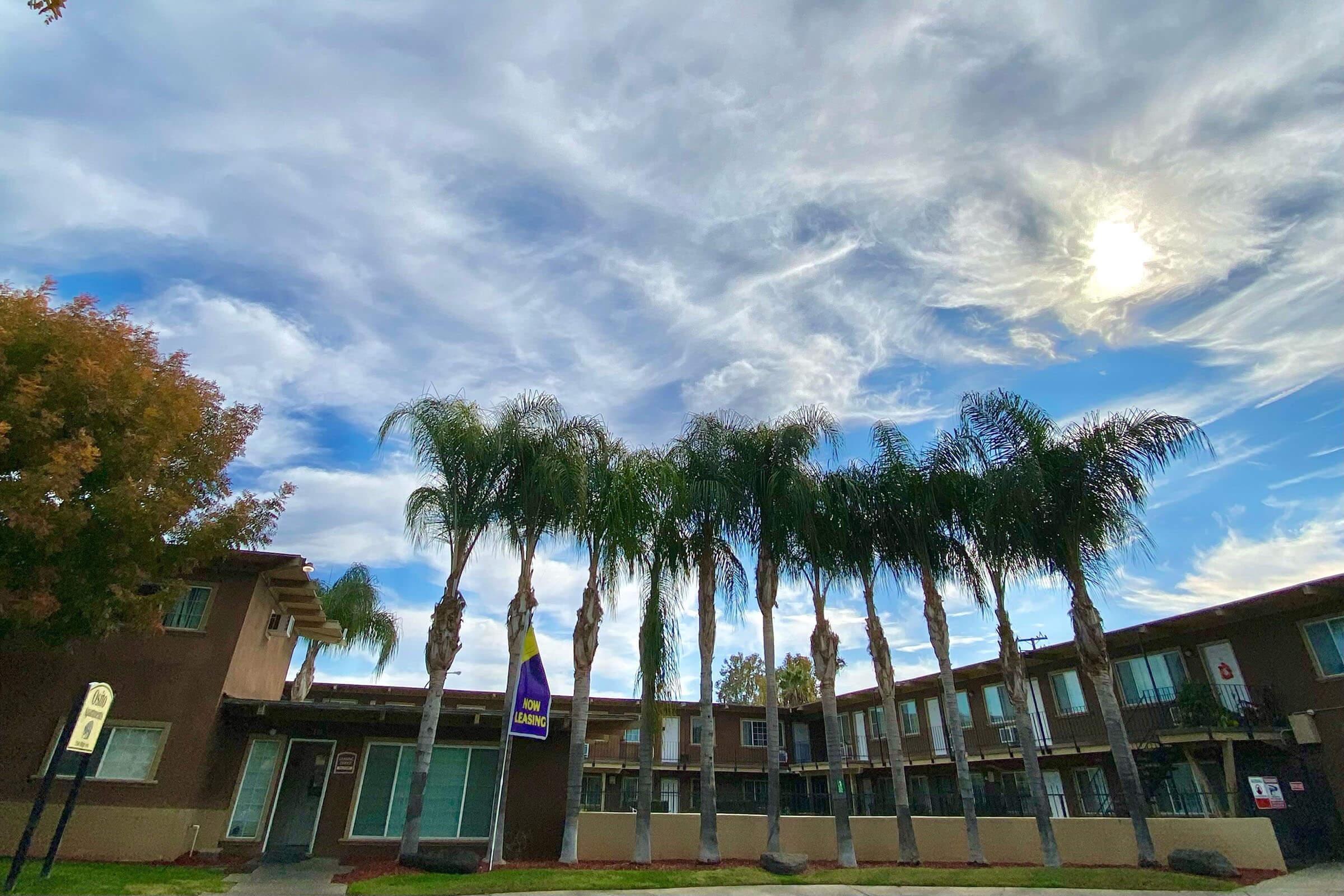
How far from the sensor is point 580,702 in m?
15.8

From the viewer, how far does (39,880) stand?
10633 millimetres

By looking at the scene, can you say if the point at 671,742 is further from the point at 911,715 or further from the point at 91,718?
the point at 91,718

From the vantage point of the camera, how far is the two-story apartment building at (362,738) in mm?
14906

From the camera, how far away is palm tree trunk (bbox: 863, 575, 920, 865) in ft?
54.0

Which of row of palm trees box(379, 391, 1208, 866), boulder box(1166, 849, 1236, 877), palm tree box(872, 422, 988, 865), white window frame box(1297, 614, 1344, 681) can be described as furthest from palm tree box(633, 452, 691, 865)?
white window frame box(1297, 614, 1344, 681)

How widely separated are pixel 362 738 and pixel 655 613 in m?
7.74

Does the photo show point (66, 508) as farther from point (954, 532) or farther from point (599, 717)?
point (954, 532)

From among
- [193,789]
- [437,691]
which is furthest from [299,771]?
[437,691]

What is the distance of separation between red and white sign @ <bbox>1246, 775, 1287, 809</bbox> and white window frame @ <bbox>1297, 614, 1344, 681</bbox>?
10.3 feet

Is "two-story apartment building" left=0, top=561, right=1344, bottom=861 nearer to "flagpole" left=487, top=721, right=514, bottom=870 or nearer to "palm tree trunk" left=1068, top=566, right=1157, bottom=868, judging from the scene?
"flagpole" left=487, top=721, right=514, bottom=870

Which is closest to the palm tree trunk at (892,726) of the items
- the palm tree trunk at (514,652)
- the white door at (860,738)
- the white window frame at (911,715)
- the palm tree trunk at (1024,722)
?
the palm tree trunk at (1024,722)

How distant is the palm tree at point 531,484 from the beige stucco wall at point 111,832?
21.4ft

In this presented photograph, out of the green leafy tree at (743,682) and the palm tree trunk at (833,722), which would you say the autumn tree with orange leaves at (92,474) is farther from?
the green leafy tree at (743,682)

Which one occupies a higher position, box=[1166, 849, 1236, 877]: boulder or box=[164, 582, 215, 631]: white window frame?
box=[164, 582, 215, 631]: white window frame
